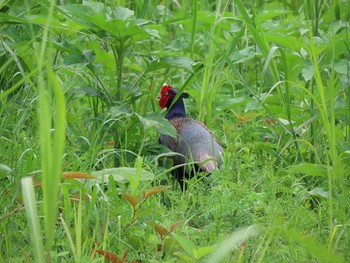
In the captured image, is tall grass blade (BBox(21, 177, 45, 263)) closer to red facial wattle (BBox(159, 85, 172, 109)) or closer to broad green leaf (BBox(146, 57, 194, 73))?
broad green leaf (BBox(146, 57, 194, 73))

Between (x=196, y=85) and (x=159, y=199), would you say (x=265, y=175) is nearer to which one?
(x=159, y=199)

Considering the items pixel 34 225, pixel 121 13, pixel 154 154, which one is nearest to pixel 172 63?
pixel 121 13

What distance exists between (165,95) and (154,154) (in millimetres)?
567

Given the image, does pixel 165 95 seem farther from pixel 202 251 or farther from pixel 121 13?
pixel 202 251

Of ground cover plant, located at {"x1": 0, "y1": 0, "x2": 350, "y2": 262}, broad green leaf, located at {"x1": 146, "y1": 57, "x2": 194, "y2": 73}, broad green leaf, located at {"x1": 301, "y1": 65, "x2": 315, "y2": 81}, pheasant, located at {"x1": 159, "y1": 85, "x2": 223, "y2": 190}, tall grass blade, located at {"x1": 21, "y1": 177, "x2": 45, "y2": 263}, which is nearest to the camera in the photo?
tall grass blade, located at {"x1": 21, "y1": 177, "x2": 45, "y2": 263}

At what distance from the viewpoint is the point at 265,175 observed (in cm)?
375

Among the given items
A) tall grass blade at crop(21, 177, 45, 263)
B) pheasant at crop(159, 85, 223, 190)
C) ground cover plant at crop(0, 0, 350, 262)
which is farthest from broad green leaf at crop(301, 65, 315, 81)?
tall grass blade at crop(21, 177, 45, 263)

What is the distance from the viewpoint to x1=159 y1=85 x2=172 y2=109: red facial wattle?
466 cm

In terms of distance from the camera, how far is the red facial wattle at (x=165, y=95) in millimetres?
4656

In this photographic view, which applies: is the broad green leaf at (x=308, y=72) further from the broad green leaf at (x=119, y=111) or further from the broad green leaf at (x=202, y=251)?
the broad green leaf at (x=202, y=251)

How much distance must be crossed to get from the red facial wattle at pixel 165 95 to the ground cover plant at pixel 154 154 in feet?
0.20

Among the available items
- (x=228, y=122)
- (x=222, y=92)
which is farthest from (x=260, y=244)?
(x=222, y=92)

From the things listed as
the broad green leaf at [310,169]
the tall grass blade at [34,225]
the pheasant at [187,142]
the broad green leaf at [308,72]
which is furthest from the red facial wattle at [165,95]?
the tall grass blade at [34,225]

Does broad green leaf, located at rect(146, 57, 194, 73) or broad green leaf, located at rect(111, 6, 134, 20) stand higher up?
broad green leaf, located at rect(111, 6, 134, 20)
